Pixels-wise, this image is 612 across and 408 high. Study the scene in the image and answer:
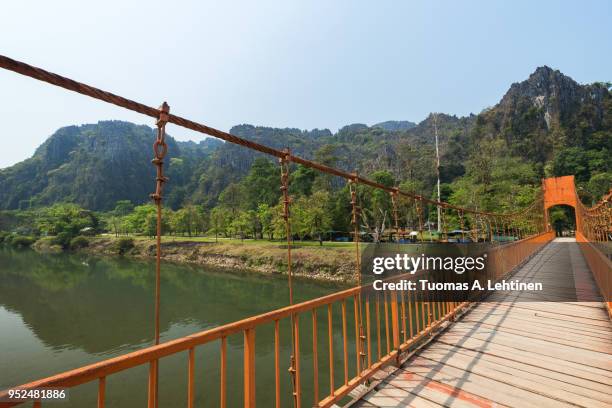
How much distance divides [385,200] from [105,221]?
50.9m

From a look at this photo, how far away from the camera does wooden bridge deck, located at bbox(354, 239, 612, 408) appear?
1.98 metres

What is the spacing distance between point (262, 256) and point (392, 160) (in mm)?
50284

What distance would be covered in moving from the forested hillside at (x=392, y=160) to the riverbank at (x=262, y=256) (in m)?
9.85

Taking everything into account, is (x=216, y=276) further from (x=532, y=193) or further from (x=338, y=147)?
(x=338, y=147)

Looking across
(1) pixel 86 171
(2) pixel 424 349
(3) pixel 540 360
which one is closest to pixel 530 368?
(3) pixel 540 360

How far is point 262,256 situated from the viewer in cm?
2186

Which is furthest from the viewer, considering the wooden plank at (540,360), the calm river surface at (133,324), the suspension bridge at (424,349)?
the calm river surface at (133,324)

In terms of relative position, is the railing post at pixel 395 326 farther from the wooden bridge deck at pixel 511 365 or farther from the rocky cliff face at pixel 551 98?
the rocky cliff face at pixel 551 98

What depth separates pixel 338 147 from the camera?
8312cm

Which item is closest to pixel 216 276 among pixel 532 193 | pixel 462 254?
pixel 462 254

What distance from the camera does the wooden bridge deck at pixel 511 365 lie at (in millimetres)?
1977

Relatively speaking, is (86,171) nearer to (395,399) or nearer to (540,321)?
(395,399)

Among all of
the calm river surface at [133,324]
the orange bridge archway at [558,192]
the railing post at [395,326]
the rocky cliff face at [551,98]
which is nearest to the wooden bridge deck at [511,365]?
the railing post at [395,326]

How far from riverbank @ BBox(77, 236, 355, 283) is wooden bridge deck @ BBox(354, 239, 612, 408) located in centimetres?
1332
